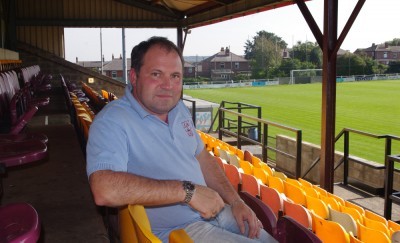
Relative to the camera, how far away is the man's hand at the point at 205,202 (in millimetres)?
1466

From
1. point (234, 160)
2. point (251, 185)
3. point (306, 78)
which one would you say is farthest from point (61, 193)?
point (306, 78)

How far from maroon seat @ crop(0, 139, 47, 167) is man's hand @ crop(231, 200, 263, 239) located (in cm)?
85

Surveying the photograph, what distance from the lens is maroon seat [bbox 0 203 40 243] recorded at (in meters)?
0.76

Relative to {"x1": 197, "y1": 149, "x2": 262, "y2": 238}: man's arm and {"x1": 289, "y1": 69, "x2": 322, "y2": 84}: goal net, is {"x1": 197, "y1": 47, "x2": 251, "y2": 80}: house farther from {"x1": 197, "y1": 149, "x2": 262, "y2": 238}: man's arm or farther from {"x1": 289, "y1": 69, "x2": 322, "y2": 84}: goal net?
{"x1": 197, "y1": 149, "x2": 262, "y2": 238}: man's arm

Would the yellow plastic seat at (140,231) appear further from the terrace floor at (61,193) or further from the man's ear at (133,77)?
the man's ear at (133,77)

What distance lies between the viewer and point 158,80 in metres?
1.71

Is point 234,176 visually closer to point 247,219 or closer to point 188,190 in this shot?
point 247,219

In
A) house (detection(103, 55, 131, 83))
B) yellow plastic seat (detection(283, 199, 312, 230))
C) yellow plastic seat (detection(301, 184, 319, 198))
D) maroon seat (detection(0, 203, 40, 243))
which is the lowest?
yellow plastic seat (detection(301, 184, 319, 198))

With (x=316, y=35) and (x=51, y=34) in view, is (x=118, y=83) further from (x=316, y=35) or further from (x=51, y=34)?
(x=316, y=35)

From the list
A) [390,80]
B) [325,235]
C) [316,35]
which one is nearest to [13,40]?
[316,35]

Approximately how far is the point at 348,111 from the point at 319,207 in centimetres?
2752

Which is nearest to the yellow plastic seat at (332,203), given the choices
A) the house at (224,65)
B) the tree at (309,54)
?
the tree at (309,54)

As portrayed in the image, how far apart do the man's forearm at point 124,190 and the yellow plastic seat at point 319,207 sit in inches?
96.4

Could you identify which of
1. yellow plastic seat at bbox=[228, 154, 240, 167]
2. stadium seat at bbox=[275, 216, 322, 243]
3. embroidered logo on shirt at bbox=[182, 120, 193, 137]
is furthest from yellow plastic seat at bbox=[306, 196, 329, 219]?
embroidered logo on shirt at bbox=[182, 120, 193, 137]
